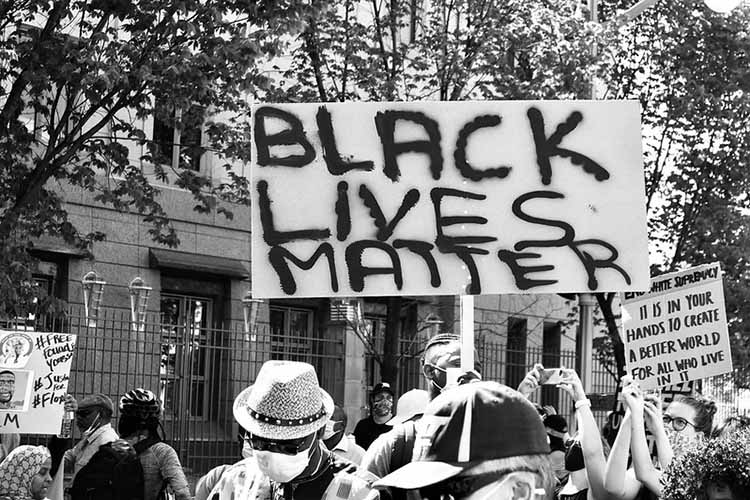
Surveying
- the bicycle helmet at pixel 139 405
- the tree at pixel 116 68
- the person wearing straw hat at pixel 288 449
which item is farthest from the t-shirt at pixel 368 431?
the person wearing straw hat at pixel 288 449

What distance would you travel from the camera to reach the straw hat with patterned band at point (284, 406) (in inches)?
167

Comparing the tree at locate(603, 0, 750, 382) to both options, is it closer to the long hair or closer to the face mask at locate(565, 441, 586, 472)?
the face mask at locate(565, 441, 586, 472)

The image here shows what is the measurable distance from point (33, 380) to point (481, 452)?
7.44 m

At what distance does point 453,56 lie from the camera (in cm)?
1725

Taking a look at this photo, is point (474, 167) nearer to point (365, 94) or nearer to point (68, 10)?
point (68, 10)

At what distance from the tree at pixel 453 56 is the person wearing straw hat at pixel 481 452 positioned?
14.0 meters

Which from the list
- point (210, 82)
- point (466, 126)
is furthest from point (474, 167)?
point (210, 82)

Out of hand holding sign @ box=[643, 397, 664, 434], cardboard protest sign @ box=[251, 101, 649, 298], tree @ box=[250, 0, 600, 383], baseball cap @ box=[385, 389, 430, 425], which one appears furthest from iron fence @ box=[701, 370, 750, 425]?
cardboard protest sign @ box=[251, 101, 649, 298]

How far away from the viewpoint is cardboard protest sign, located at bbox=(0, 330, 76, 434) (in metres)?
9.27

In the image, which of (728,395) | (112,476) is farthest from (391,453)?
(728,395)

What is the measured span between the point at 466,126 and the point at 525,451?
3515 mm

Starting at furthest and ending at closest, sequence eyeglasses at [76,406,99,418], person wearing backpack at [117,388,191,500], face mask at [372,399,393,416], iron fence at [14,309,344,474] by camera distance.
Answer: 1. iron fence at [14,309,344,474]
2. face mask at [372,399,393,416]
3. eyeglasses at [76,406,99,418]
4. person wearing backpack at [117,388,191,500]

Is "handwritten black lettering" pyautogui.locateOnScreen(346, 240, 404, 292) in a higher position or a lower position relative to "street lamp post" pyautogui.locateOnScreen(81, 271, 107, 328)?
lower

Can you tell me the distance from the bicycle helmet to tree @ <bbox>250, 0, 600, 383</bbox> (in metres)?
8.77
